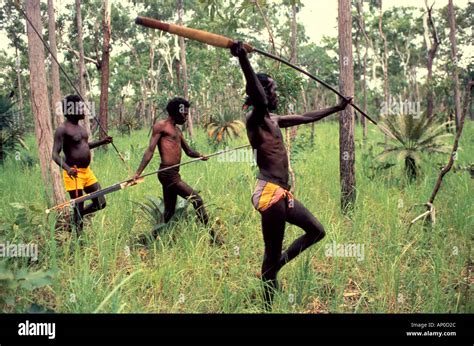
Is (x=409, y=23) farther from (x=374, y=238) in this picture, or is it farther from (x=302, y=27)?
(x=374, y=238)

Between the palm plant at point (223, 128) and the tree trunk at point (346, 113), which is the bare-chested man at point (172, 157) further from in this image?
the palm plant at point (223, 128)

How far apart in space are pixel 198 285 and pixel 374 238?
2.04 m

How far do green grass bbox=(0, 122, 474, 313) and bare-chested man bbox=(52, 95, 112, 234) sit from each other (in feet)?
0.96

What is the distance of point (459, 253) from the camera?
13.2ft

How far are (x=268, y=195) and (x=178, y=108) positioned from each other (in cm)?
180

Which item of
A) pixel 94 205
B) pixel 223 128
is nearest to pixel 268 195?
pixel 94 205

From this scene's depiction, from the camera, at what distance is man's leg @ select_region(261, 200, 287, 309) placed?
129 inches

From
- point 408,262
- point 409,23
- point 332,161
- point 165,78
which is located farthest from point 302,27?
point 408,262

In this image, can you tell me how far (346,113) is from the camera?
5.29 metres

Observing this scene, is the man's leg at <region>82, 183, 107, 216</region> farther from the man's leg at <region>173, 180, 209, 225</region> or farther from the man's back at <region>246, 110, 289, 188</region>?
the man's back at <region>246, 110, 289, 188</region>

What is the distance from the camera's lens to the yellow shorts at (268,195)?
3.24 m
